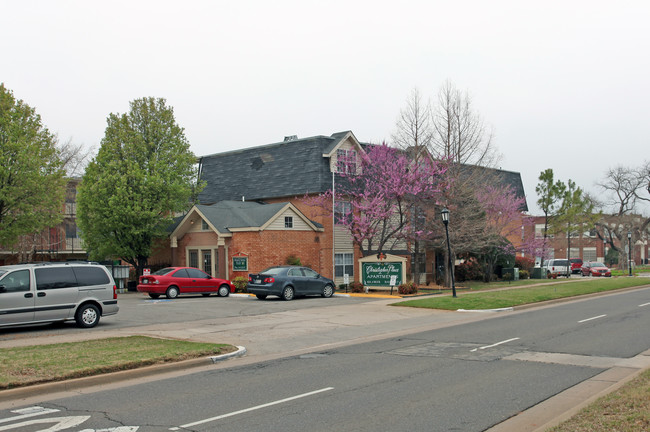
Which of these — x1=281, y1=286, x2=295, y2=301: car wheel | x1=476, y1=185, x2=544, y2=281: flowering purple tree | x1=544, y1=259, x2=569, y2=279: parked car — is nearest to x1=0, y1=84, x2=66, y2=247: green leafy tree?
x1=281, y1=286, x2=295, y2=301: car wheel

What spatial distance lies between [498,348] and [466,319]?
21.7ft

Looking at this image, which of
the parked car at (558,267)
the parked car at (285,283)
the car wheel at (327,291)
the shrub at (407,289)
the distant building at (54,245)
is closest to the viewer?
the parked car at (285,283)

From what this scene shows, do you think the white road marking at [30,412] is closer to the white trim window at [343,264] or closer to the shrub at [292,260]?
the shrub at [292,260]

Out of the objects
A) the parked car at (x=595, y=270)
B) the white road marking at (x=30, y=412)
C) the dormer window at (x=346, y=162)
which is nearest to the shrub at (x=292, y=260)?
the dormer window at (x=346, y=162)

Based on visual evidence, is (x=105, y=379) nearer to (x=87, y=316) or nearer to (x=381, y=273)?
(x=87, y=316)

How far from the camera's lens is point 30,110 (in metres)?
28.7

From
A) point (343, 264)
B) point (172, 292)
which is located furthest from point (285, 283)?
point (343, 264)

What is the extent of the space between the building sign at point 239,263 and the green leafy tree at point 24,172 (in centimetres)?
928

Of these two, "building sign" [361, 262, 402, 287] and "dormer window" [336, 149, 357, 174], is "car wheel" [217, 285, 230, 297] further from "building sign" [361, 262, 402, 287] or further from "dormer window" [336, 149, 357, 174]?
"dormer window" [336, 149, 357, 174]

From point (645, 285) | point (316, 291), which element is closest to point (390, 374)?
point (316, 291)

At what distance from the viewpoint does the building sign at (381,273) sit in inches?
1166

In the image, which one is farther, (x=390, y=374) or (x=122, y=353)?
(x=122, y=353)

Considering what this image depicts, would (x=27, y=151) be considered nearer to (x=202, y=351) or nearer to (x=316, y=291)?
(x=316, y=291)

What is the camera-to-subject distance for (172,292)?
26.8m
